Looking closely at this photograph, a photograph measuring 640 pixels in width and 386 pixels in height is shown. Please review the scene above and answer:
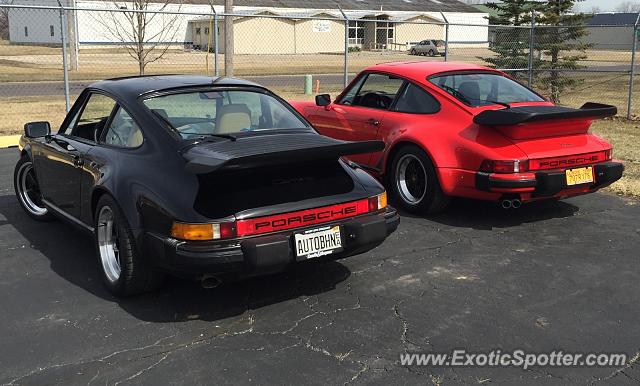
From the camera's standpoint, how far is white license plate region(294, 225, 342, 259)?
12.3 ft

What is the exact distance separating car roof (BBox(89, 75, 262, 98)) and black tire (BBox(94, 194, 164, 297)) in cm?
84

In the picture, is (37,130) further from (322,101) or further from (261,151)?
(322,101)

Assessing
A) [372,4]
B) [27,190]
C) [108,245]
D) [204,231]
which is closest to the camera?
[204,231]

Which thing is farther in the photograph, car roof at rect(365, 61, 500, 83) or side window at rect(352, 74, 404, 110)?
side window at rect(352, 74, 404, 110)

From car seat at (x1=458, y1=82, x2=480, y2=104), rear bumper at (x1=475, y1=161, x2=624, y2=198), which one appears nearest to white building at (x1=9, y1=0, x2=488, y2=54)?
car seat at (x1=458, y1=82, x2=480, y2=104)

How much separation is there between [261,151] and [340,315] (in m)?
1.15

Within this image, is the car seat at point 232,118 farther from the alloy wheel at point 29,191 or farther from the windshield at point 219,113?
the alloy wheel at point 29,191

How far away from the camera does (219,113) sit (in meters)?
4.51

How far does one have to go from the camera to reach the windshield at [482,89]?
634 cm

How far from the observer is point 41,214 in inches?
235

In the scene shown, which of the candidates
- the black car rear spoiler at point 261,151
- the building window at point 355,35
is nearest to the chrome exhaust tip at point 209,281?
the black car rear spoiler at point 261,151

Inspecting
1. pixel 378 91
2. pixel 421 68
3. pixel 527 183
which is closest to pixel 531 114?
pixel 527 183

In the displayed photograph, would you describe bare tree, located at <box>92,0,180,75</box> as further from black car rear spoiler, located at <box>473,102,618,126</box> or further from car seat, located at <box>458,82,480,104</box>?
black car rear spoiler, located at <box>473,102,618,126</box>

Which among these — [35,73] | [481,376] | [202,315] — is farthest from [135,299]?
[35,73]
